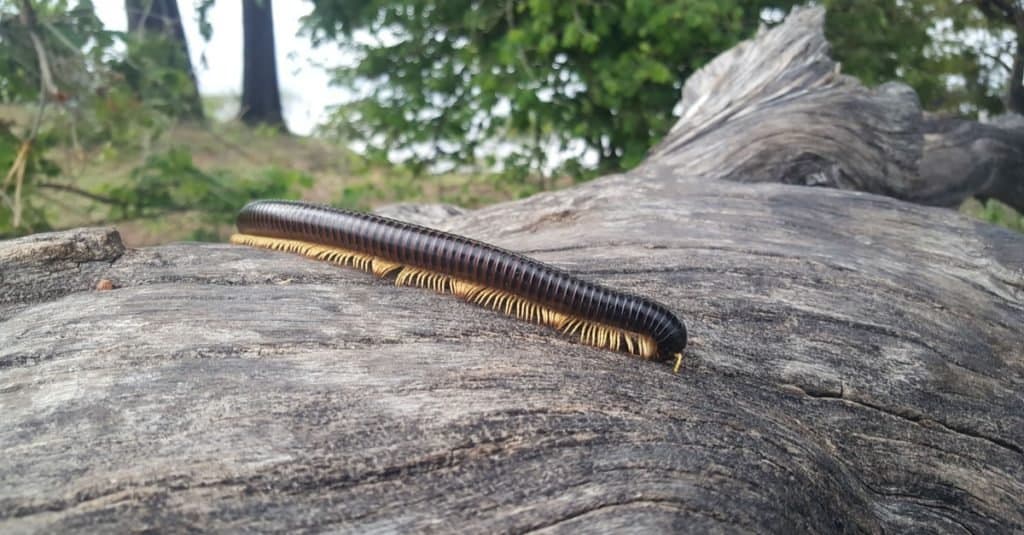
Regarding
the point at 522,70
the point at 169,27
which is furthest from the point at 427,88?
the point at 169,27

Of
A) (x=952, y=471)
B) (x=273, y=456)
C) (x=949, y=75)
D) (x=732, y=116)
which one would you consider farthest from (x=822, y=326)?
(x=949, y=75)

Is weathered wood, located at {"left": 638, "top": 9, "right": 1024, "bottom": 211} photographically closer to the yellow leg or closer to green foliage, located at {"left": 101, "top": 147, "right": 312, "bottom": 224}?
the yellow leg

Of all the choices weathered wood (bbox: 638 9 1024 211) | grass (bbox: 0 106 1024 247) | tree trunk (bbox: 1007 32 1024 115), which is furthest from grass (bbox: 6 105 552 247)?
tree trunk (bbox: 1007 32 1024 115)

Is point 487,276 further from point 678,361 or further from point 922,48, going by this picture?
point 922,48

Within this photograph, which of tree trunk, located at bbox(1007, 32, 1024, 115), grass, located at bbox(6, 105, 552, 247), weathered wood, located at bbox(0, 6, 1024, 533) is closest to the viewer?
weathered wood, located at bbox(0, 6, 1024, 533)

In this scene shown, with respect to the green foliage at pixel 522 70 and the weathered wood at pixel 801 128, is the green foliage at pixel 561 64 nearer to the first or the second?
the green foliage at pixel 522 70

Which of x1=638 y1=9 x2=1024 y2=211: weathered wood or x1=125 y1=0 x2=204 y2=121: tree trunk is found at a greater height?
x1=125 y1=0 x2=204 y2=121: tree trunk

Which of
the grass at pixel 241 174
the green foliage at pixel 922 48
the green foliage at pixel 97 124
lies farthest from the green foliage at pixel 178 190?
the green foliage at pixel 922 48
